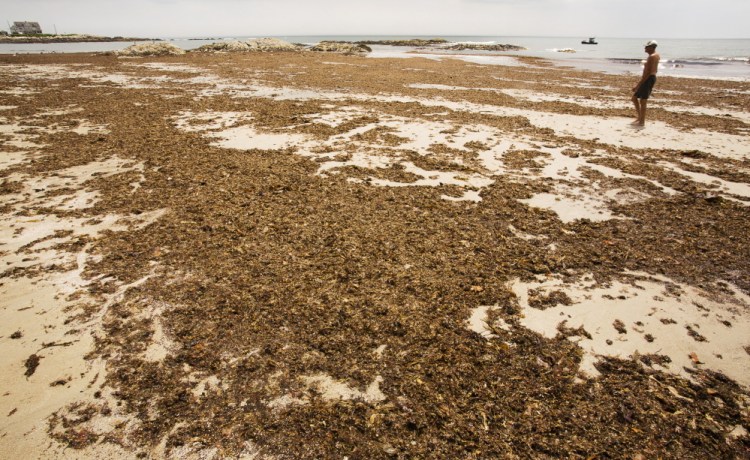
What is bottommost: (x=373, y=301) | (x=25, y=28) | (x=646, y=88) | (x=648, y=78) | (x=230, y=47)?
(x=373, y=301)

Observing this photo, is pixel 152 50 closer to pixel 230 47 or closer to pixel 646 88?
pixel 230 47

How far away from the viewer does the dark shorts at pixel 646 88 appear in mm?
9797

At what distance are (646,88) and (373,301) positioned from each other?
10.9 meters

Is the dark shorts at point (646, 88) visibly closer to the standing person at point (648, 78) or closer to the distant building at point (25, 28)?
the standing person at point (648, 78)

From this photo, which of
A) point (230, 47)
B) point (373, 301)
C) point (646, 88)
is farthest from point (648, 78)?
point (230, 47)

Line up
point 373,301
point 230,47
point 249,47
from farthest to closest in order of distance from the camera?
point 249,47, point 230,47, point 373,301

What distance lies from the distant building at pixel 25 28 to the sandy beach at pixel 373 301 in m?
143

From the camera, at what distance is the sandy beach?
7.95 ft

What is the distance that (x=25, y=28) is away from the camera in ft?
339

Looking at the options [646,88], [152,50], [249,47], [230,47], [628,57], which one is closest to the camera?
[646,88]

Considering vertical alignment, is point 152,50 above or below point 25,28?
below

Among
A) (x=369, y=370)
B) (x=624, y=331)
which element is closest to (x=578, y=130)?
(x=624, y=331)

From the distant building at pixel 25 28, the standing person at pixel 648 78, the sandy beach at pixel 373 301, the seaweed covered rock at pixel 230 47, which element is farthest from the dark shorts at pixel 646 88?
the distant building at pixel 25 28

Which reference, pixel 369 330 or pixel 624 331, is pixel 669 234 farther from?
pixel 369 330
